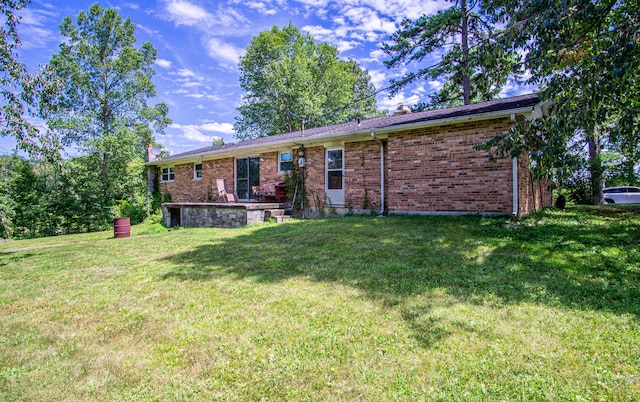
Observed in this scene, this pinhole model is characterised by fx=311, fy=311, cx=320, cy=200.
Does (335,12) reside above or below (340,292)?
above

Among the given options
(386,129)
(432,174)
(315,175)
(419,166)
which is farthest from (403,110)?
(432,174)

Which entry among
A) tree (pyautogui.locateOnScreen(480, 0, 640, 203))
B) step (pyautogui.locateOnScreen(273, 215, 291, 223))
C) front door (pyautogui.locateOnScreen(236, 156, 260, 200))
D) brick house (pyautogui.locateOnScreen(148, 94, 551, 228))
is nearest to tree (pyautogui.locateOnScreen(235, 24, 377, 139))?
front door (pyautogui.locateOnScreen(236, 156, 260, 200))

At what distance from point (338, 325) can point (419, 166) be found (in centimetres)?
696

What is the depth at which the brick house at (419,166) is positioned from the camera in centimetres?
780

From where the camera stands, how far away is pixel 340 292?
11.8 ft

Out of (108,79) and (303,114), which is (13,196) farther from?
(303,114)

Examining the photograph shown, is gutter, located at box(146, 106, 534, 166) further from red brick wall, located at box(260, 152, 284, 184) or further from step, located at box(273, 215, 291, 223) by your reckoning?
step, located at box(273, 215, 291, 223)

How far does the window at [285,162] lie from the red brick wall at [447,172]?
166 inches

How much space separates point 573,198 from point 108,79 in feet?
101

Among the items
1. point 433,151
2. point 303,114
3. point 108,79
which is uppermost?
point 108,79

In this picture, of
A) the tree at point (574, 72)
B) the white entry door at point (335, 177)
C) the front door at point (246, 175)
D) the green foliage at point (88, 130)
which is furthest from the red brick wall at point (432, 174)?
the green foliage at point (88, 130)

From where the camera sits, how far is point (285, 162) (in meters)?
12.5

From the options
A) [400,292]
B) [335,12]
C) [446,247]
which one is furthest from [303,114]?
[400,292]

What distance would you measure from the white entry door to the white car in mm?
16206
